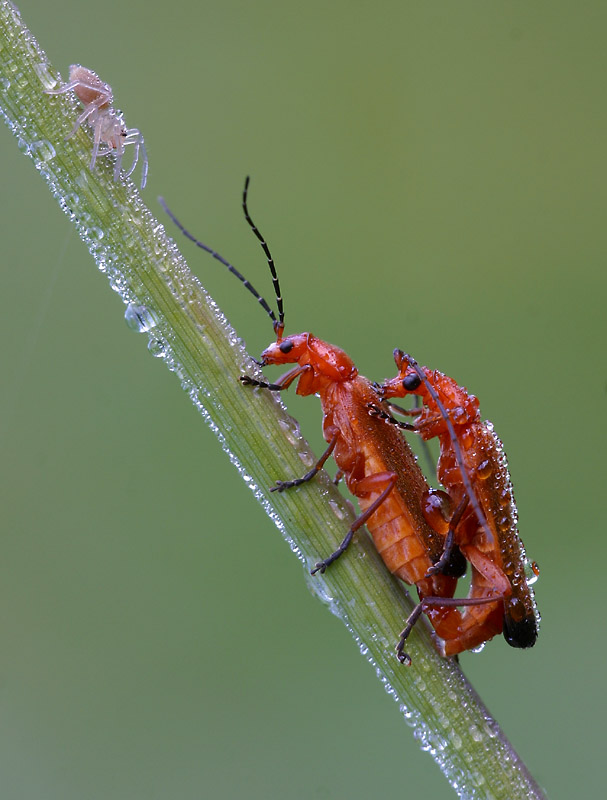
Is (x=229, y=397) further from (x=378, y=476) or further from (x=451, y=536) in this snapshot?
(x=451, y=536)

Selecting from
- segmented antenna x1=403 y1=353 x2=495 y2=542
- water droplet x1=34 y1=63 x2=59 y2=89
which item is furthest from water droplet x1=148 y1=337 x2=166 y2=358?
segmented antenna x1=403 y1=353 x2=495 y2=542

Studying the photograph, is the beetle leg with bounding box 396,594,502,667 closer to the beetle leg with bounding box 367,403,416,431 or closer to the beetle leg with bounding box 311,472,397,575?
the beetle leg with bounding box 311,472,397,575

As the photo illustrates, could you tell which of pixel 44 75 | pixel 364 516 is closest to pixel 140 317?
pixel 44 75

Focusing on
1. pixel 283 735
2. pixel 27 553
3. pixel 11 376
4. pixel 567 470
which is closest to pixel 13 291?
pixel 11 376

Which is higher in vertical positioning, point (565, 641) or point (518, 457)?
point (518, 457)

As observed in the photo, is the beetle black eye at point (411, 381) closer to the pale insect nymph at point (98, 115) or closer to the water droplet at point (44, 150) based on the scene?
the pale insect nymph at point (98, 115)

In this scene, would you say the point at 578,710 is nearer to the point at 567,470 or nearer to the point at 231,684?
the point at 567,470
